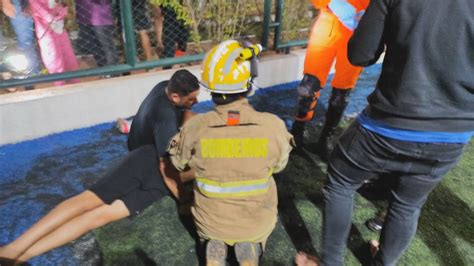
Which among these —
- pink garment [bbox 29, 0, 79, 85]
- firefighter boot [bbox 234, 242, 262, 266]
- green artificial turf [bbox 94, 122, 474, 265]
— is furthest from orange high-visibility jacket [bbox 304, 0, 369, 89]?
pink garment [bbox 29, 0, 79, 85]

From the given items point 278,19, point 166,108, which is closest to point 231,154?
point 166,108

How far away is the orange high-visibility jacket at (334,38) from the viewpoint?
9.15ft

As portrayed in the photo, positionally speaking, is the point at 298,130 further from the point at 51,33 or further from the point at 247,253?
the point at 51,33

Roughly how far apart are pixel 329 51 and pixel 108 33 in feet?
7.74

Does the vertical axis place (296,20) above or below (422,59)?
below

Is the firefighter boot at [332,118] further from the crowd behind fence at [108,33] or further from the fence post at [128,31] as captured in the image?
the fence post at [128,31]

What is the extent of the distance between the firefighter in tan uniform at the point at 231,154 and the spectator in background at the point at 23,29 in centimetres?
272

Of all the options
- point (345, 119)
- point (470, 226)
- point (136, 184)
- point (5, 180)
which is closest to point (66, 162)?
point (5, 180)

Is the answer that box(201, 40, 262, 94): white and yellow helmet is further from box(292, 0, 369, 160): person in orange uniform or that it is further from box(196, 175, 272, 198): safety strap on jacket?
box(292, 0, 369, 160): person in orange uniform

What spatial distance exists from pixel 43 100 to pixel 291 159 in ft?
7.43

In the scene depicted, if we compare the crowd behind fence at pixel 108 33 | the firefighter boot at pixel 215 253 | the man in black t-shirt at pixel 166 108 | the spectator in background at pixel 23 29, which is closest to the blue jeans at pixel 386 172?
the firefighter boot at pixel 215 253

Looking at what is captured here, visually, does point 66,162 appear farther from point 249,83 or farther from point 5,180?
point 249,83

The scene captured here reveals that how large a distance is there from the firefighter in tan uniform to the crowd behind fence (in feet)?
7.49

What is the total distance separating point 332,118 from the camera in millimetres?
3230
